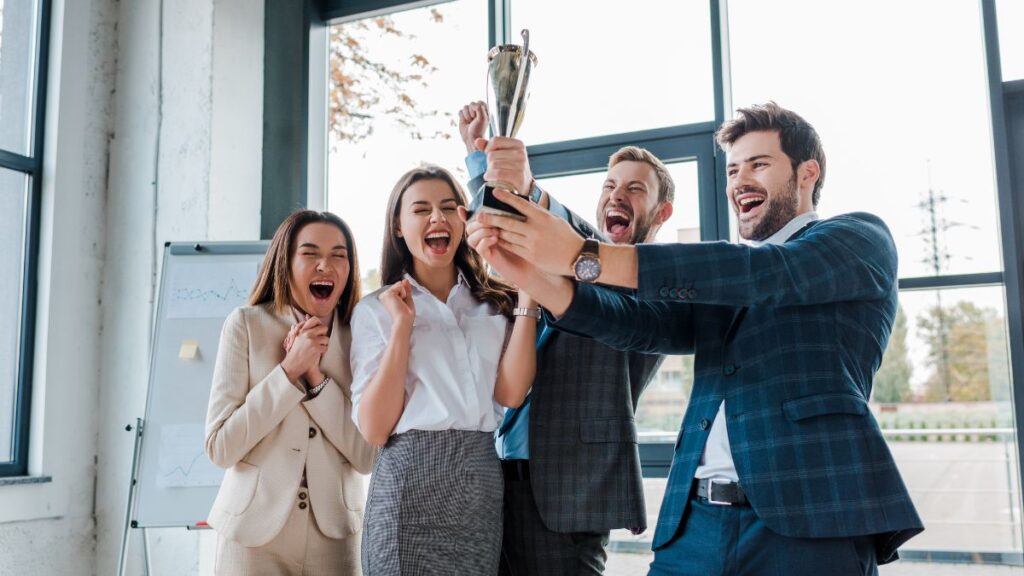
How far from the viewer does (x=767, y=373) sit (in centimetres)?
147

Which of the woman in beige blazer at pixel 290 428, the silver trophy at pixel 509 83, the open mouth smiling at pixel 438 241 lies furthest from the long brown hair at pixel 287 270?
the silver trophy at pixel 509 83

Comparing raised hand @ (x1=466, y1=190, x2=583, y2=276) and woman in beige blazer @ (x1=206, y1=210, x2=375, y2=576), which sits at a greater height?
raised hand @ (x1=466, y1=190, x2=583, y2=276)

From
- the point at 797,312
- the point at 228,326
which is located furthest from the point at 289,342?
the point at 797,312

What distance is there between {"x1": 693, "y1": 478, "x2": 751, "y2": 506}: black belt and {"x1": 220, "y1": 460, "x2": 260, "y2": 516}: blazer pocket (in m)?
1.05

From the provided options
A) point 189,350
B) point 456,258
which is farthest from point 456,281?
point 189,350

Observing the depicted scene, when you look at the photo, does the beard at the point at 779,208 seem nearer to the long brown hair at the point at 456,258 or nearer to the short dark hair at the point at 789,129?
the short dark hair at the point at 789,129

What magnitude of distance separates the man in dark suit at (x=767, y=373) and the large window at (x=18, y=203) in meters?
2.79

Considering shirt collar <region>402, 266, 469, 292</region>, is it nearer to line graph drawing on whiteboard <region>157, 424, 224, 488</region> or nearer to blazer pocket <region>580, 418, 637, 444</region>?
blazer pocket <region>580, 418, 637, 444</region>

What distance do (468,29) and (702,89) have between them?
3.49 ft

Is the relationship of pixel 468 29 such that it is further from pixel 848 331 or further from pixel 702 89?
pixel 848 331

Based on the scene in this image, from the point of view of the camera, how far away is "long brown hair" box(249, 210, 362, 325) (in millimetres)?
2191

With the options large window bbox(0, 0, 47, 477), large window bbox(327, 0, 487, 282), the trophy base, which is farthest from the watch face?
large window bbox(0, 0, 47, 477)

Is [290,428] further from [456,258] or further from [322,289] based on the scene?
[456,258]

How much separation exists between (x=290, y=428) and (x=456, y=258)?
562mm
